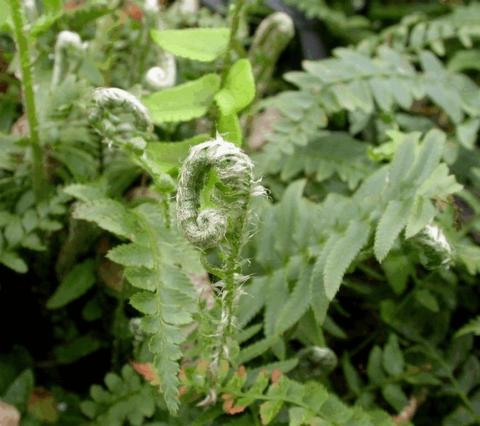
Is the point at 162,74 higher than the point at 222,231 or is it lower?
lower

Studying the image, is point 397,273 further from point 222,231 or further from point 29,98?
point 29,98

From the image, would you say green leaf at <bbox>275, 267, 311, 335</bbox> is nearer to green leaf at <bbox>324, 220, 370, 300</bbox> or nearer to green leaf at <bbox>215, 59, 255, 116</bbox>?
green leaf at <bbox>324, 220, 370, 300</bbox>

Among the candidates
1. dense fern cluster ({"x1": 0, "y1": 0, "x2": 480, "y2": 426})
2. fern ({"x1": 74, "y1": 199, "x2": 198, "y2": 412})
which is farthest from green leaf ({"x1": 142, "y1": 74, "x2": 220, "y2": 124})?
fern ({"x1": 74, "y1": 199, "x2": 198, "y2": 412})

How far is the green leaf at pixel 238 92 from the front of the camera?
0.98m

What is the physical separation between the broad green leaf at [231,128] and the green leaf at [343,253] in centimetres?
20

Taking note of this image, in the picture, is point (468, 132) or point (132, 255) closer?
point (132, 255)

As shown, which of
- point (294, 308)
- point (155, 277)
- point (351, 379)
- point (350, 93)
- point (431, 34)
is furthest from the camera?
point (431, 34)

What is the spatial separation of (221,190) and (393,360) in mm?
570

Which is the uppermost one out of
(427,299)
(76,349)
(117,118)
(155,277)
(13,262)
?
(117,118)

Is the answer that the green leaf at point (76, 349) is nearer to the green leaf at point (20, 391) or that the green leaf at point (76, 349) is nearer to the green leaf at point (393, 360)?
the green leaf at point (20, 391)

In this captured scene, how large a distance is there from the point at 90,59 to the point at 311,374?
69 centimetres

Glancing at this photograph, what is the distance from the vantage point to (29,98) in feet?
3.55

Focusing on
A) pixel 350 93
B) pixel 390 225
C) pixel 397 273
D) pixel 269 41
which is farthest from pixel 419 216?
pixel 269 41

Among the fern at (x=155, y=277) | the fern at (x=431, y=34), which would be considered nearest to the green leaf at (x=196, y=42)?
the fern at (x=155, y=277)
